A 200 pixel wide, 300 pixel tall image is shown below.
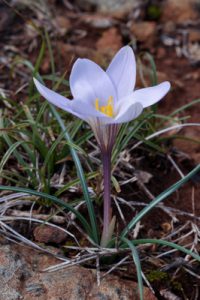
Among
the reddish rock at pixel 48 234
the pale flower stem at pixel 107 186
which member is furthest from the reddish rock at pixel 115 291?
the reddish rock at pixel 48 234

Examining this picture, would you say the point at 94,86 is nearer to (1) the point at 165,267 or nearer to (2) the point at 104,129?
(2) the point at 104,129

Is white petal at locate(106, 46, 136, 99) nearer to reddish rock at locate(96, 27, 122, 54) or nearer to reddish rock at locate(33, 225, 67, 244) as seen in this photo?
reddish rock at locate(33, 225, 67, 244)

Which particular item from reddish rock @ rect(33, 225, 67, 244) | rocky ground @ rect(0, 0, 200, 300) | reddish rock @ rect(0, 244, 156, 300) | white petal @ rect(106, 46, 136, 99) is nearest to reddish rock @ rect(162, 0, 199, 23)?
rocky ground @ rect(0, 0, 200, 300)

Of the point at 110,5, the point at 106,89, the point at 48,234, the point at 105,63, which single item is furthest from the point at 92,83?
the point at 110,5

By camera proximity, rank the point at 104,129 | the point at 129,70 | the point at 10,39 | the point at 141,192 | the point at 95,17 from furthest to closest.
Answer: the point at 95,17, the point at 10,39, the point at 141,192, the point at 129,70, the point at 104,129

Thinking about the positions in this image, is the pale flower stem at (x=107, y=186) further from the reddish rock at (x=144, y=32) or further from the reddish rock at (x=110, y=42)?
the reddish rock at (x=144, y=32)

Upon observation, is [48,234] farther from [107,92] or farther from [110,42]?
[110,42]

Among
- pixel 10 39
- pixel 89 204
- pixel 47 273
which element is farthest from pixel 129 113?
pixel 10 39
